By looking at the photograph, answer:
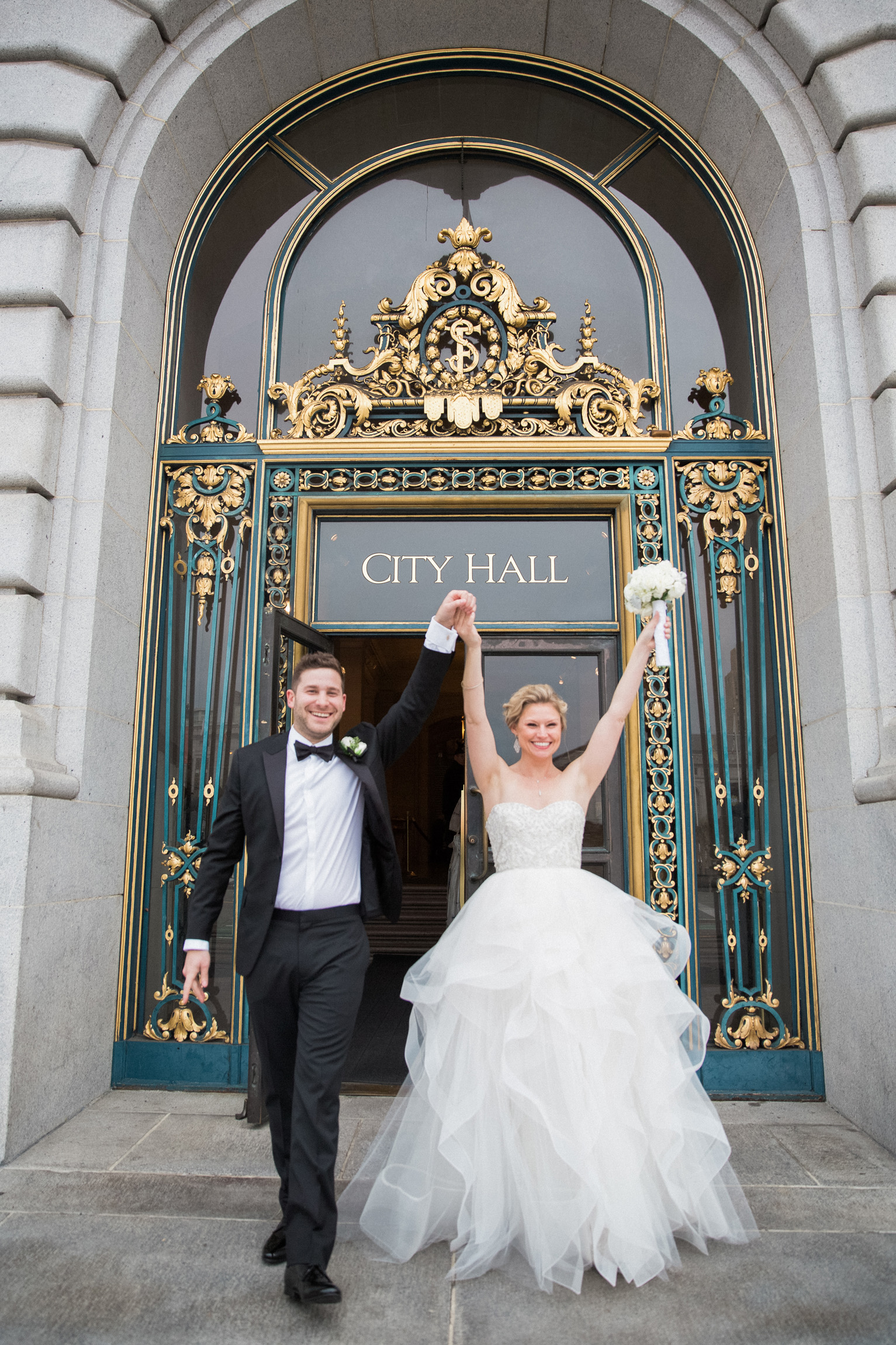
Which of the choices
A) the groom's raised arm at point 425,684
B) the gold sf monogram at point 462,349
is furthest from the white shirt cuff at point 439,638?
the gold sf monogram at point 462,349

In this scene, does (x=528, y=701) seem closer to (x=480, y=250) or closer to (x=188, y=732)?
(x=188, y=732)

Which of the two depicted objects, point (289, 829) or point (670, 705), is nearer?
point (289, 829)

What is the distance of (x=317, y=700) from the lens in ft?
10.9

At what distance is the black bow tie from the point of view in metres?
3.37

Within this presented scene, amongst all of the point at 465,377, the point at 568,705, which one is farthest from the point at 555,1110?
the point at 465,377

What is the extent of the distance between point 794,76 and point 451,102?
251 centimetres

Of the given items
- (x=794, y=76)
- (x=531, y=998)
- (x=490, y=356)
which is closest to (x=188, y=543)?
(x=490, y=356)

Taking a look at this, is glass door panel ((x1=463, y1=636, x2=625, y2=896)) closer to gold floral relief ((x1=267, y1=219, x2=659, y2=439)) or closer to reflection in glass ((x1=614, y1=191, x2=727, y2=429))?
gold floral relief ((x1=267, y1=219, x2=659, y2=439))

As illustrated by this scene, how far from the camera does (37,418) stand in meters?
4.96

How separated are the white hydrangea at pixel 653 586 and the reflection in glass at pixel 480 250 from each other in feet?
9.24

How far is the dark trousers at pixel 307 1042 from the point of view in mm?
2861

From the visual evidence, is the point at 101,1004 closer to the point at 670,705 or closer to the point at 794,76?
the point at 670,705

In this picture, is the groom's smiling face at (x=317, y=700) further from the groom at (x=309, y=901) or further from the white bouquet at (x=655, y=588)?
the white bouquet at (x=655, y=588)

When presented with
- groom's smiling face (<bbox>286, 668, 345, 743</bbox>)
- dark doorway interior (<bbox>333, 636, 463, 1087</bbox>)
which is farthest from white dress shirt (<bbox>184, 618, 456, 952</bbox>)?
dark doorway interior (<bbox>333, 636, 463, 1087</bbox>)
